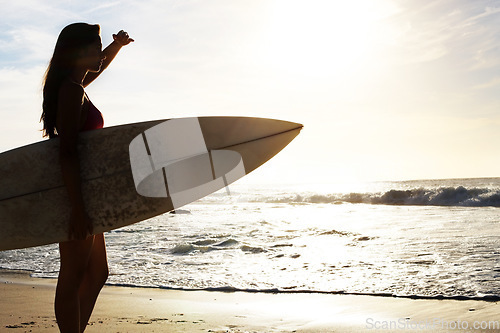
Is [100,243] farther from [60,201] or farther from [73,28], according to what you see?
[73,28]

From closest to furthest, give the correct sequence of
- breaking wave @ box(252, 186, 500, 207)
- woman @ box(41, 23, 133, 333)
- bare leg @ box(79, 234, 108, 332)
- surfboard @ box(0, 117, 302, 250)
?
woman @ box(41, 23, 133, 333)
bare leg @ box(79, 234, 108, 332)
surfboard @ box(0, 117, 302, 250)
breaking wave @ box(252, 186, 500, 207)

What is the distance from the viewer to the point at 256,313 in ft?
12.1

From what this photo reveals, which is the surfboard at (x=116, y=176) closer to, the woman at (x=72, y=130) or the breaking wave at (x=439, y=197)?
the woman at (x=72, y=130)

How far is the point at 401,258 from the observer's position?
539cm

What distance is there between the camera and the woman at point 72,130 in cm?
207

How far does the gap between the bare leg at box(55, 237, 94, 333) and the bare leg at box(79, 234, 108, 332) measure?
15cm

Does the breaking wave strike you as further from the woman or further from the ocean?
the woman

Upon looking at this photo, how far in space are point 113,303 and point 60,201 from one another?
199 cm

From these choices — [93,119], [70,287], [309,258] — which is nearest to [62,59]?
[93,119]

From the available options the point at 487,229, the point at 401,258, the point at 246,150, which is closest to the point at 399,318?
the point at 246,150

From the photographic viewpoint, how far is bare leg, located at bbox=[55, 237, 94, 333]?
7.02ft

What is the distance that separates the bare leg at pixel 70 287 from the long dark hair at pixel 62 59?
61cm

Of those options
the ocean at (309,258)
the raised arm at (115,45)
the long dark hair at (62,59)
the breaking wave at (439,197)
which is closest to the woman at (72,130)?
the long dark hair at (62,59)

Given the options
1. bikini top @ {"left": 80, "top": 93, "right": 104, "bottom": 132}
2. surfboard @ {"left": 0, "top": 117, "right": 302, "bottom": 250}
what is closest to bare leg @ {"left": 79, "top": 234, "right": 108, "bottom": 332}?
surfboard @ {"left": 0, "top": 117, "right": 302, "bottom": 250}
